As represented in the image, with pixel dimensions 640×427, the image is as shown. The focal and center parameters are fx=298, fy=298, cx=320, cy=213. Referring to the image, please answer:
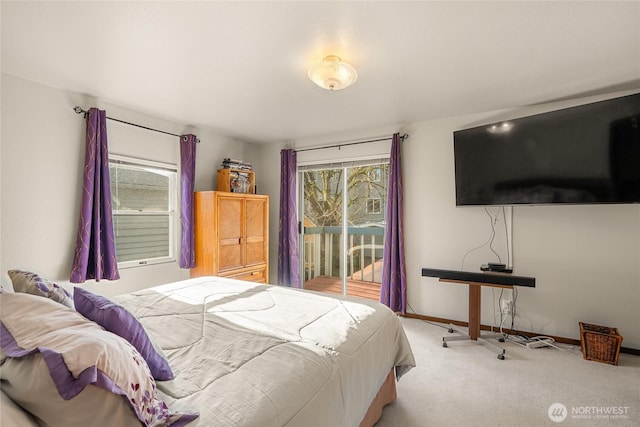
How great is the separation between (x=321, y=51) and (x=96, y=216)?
8.09 feet

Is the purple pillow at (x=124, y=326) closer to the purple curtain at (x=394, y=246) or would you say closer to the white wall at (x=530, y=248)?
the purple curtain at (x=394, y=246)

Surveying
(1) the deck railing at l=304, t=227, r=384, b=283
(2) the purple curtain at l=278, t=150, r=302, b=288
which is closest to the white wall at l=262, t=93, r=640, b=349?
(1) the deck railing at l=304, t=227, r=384, b=283

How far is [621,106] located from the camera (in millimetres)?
2334

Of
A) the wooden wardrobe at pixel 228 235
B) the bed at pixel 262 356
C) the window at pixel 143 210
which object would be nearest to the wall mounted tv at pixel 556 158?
the bed at pixel 262 356

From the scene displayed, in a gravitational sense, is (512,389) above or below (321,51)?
below

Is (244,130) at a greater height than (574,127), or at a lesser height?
greater

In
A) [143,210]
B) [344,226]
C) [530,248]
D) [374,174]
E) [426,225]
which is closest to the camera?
Answer: [530,248]

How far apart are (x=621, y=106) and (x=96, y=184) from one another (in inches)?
177

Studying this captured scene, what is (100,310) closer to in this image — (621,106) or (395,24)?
(395,24)

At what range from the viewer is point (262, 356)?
1213 mm

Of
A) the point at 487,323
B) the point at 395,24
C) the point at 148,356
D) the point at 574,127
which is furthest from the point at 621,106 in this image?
the point at 148,356

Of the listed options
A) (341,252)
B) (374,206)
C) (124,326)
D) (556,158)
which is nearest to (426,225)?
(374,206)

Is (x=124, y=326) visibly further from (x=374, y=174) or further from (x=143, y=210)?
(x=374, y=174)

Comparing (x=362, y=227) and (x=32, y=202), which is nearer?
(x=32, y=202)
